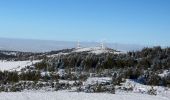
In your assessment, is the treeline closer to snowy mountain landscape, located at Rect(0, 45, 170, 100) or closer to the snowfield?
snowy mountain landscape, located at Rect(0, 45, 170, 100)

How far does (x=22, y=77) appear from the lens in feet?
73.2

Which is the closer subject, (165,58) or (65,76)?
(65,76)

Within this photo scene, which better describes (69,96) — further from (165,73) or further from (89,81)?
(165,73)

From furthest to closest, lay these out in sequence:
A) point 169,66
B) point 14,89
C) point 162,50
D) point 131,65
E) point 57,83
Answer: point 162,50, point 131,65, point 169,66, point 57,83, point 14,89

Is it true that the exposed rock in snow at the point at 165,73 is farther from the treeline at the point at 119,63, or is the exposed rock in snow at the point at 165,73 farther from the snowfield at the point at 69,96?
the snowfield at the point at 69,96

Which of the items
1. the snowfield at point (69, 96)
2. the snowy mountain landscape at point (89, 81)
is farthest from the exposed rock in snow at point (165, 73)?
the snowfield at point (69, 96)

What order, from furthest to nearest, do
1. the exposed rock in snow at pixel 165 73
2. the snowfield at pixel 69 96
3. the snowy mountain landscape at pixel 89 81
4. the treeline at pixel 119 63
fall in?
the treeline at pixel 119 63
the exposed rock in snow at pixel 165 73
the snowy mountain landscape at pixel 89 81
the snowfield at pixel 69 96

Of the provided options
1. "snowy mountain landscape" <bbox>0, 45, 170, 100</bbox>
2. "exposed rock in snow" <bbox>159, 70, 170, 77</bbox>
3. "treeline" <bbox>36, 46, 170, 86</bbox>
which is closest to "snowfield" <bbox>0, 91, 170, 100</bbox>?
"snowy mountain landscape" <bbox>0, 45, 170, 100</bbox>

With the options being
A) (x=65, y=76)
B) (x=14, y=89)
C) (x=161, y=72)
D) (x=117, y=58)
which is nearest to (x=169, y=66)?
(x=161, y=72)

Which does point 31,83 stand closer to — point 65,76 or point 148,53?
point 65,76

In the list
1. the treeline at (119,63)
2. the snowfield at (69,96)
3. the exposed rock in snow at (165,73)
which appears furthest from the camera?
the treeline at (119,63)

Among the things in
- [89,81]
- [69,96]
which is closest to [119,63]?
[89,81]

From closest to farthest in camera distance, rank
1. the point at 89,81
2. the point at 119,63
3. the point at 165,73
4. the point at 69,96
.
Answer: the point at 69,96
the point at 89,81
the point at 165,73
the point at 119,63

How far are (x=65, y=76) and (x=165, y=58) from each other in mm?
8090
